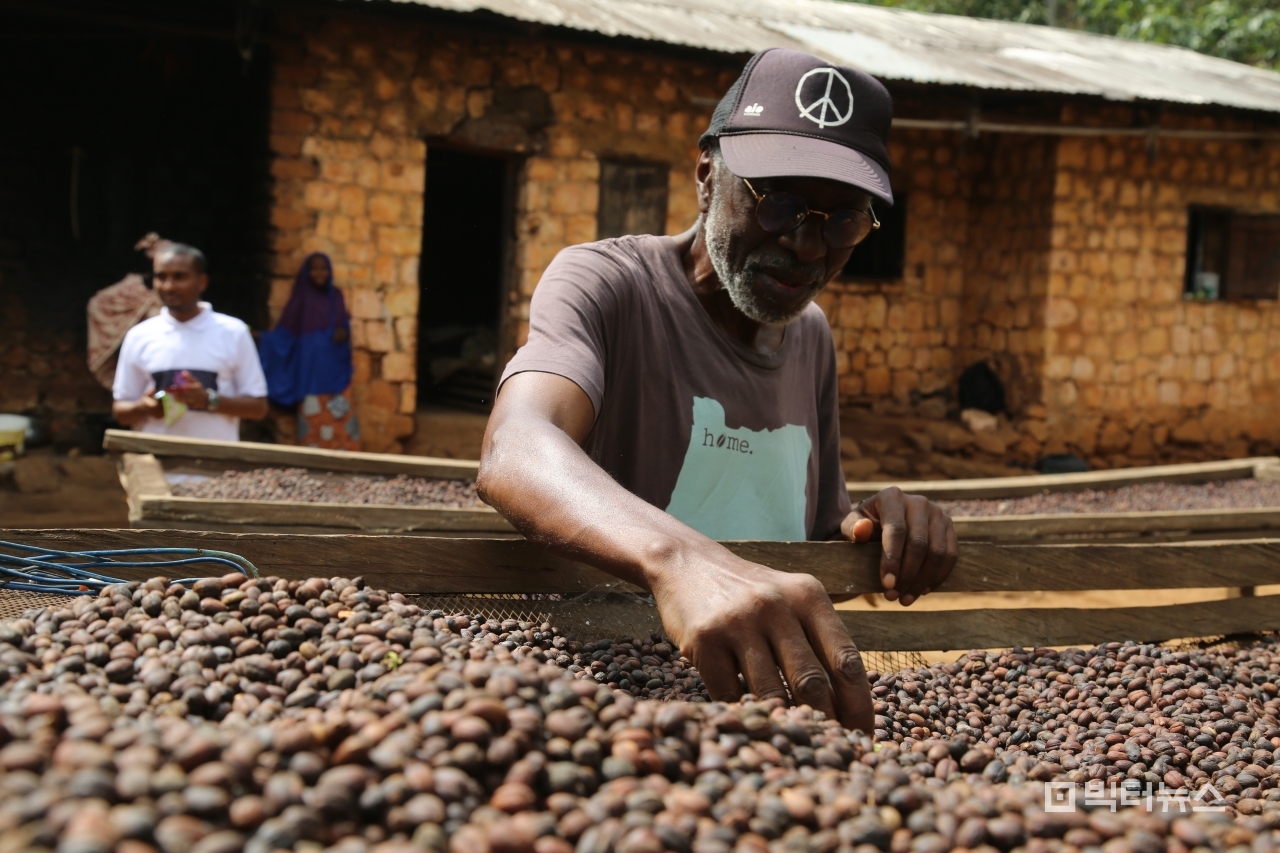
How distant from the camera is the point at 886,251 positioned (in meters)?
11.0

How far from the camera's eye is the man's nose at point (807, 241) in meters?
2.24

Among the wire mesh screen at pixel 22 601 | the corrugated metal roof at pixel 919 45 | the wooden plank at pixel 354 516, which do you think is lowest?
the wooden plank at pixel 354 516

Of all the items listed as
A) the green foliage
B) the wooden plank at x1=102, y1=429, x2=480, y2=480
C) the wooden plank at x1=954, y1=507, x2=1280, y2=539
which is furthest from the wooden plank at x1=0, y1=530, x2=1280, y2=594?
the green foliage

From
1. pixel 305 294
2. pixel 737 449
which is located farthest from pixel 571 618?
pixel 305 294

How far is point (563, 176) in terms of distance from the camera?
8688 millimetres

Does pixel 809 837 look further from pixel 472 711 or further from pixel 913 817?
pixel 472 711

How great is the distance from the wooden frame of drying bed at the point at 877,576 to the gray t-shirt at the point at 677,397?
0.21 m

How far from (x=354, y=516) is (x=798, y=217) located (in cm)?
249

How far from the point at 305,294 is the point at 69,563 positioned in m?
6.28

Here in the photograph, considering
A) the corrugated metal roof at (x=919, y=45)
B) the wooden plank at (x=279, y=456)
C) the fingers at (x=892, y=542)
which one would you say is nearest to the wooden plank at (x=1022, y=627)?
the fingers at (x=892, y=542)

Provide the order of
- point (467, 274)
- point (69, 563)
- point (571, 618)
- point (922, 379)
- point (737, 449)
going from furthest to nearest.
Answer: point (467, 274)
point (922, 379)
point (737, 449)
point (571, 618)
point (69, 563)

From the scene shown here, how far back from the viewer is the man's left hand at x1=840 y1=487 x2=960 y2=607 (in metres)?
2.27

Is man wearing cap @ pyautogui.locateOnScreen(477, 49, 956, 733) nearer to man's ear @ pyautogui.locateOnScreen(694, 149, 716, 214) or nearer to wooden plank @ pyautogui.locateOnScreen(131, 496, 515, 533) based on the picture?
man's ear @ pyautogui.locateOnScreen(694, 149, 716, 214)

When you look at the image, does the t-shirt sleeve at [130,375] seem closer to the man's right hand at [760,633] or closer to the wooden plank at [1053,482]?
the wooden plank at [1053,482]
